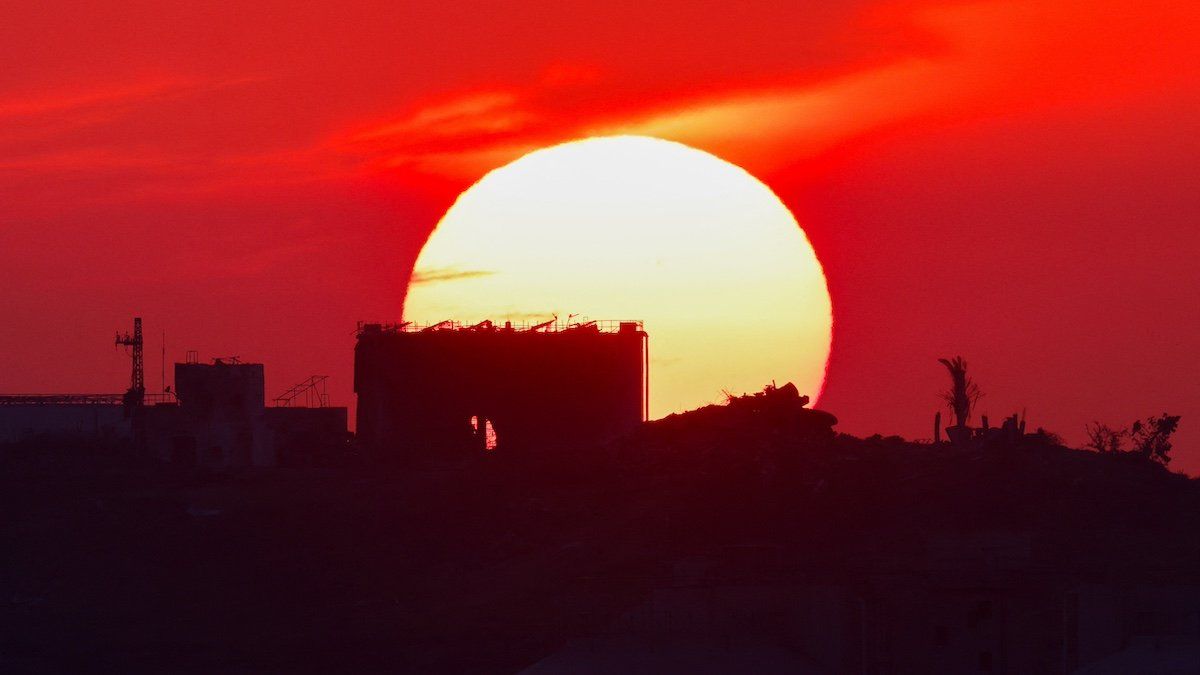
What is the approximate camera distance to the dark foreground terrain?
38625mm

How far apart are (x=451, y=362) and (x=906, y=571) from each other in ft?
98.1

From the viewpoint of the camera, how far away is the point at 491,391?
229ft

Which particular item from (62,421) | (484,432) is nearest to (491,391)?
(484,432)

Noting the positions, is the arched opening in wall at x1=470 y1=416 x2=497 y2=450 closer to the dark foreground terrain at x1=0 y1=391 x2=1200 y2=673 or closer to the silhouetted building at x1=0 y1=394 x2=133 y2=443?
the dark foreground terrain at x1=0 y1=391 x2=1200 y2=673

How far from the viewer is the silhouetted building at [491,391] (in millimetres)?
69688

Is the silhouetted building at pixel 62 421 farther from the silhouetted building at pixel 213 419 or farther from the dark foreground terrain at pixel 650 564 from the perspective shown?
the dark foreground terrain at pixel 650 564

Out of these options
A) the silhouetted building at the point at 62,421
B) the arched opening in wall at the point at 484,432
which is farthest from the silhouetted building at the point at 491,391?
the silhouetted building at the point at 62,421

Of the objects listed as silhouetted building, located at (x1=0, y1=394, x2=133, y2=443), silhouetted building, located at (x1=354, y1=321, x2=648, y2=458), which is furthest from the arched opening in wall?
silhouetted building, located at (x1=0, y1=394, x2=133, y2=443)

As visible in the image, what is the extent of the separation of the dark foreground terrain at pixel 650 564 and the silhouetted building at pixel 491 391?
6.02 metres

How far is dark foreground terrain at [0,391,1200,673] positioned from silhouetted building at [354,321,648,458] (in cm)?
602

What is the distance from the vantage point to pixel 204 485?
66.0 metres

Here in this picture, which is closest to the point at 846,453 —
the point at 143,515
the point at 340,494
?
the point at 340,494

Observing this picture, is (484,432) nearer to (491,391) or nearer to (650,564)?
(491,391)

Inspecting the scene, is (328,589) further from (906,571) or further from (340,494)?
(906,571)
